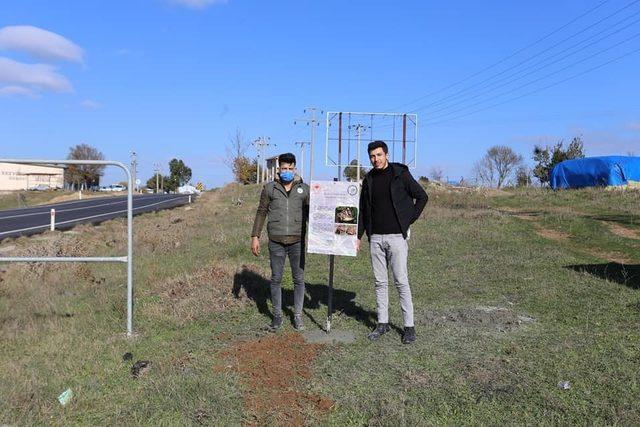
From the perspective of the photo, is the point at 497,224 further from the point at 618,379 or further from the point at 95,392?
the point at 95,392

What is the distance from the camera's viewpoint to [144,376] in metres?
4.69

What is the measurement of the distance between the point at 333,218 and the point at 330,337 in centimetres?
125

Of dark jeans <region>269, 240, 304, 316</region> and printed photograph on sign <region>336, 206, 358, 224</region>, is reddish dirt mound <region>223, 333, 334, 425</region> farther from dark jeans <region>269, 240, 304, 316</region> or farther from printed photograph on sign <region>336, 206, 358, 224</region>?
printed photograph on sign <region>336, 206, 358, 224</region>

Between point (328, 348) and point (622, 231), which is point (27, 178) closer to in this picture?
point (622, 231)

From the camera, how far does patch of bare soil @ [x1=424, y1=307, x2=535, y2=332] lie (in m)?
6.18

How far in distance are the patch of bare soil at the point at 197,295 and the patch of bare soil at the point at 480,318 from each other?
8.20ft

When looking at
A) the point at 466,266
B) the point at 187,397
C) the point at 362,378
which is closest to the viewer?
the point at 187,397

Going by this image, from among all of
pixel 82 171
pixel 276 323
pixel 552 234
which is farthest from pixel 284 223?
pixel 82 171

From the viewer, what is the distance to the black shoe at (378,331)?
572 centimetres

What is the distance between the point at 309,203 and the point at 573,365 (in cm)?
298

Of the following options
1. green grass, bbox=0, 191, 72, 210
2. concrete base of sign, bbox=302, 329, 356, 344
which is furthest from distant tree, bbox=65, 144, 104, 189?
concrete base of sign, bbox=302, 329, 356, 344

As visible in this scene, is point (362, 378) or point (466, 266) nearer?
point (362, 378)

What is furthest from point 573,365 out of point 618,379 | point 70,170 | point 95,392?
point 70,170

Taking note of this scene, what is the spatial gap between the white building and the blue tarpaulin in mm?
78961
